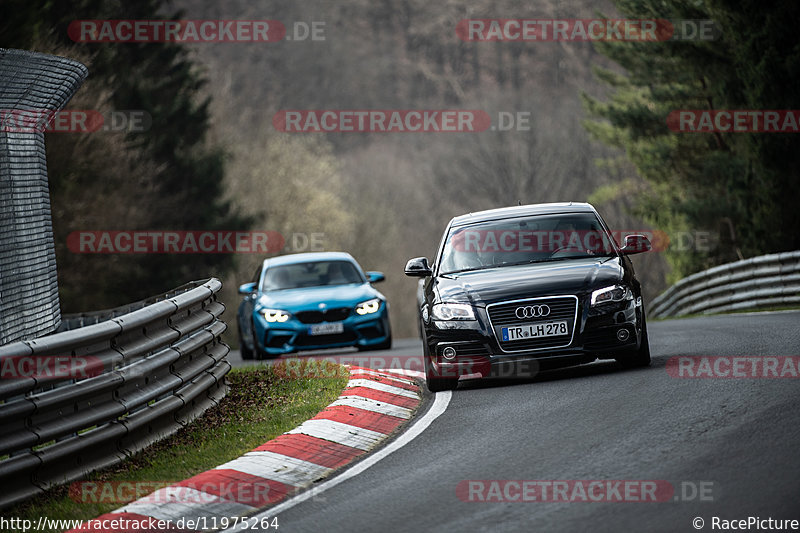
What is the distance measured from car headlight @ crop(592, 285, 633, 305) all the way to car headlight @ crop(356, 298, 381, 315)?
25.7 feet

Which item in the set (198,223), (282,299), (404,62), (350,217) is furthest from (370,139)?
(282,299)

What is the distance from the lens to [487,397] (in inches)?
408

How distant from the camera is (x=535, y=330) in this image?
10.6 m

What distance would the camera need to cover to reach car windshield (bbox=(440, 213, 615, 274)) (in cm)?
1186

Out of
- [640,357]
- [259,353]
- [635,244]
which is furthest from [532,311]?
[259,353]

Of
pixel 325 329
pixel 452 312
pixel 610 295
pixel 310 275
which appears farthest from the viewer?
pixel 310 275

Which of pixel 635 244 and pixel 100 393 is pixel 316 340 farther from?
pixel 100 393

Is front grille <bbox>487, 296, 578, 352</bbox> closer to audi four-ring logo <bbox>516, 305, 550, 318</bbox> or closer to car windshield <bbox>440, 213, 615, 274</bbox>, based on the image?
audi four-ring logo <bbox>516, 305, 550, 318</bbox>

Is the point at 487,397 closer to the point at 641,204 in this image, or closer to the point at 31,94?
the point at 31,94

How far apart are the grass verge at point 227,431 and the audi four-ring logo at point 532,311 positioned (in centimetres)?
186

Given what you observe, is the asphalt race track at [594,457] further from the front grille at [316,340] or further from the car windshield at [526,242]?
the front grille at [316,340]

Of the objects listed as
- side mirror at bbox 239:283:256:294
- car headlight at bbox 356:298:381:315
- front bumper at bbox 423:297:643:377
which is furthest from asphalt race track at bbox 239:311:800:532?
side mirror at bbox 239:283:256:294

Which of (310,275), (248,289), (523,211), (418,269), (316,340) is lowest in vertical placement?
(316,340)

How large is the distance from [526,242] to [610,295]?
5.04ft
